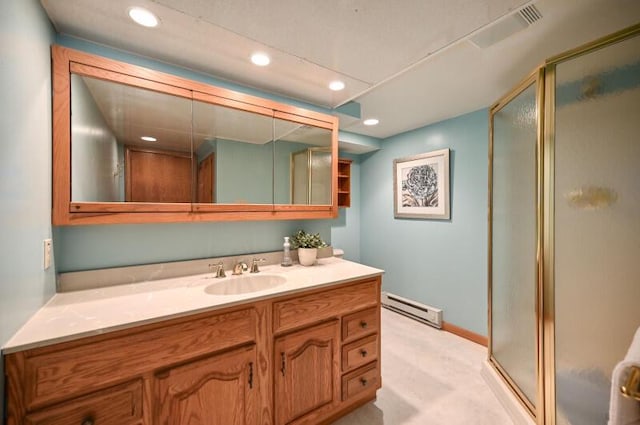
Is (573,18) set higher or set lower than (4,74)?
higher

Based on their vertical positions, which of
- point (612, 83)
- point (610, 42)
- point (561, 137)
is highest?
point (610, 42)

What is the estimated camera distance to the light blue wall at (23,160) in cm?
79

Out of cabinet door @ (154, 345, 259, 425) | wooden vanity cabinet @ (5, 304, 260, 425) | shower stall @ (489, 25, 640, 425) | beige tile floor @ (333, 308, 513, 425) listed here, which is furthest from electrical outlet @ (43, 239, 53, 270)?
shower stall @ (489, 25, 640, 425)

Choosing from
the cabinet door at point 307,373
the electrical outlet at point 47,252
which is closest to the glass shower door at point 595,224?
the cabinet door at point 307,373

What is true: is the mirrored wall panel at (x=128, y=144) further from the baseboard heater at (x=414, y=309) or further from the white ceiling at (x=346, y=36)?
the baseboard heater at (x=414, y=309)

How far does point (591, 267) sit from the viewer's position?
4.33 ft

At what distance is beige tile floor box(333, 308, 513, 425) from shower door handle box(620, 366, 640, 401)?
1149 millimetres

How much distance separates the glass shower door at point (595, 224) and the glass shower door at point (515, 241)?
13 cm

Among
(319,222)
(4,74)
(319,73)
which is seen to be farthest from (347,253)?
(4,74)

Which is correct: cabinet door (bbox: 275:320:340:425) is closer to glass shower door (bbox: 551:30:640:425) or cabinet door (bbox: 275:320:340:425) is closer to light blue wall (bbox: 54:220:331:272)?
light blue wall (bbox: 54:220:331:272)

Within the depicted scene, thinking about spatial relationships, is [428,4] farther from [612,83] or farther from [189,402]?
[189,402]

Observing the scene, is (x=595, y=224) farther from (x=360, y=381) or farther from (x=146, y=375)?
(x=146, y=375)

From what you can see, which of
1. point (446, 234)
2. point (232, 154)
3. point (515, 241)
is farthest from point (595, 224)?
point (232, 154)

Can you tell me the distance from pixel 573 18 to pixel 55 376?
8.61ft
